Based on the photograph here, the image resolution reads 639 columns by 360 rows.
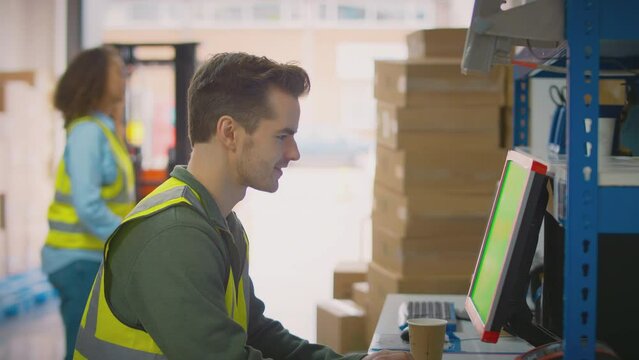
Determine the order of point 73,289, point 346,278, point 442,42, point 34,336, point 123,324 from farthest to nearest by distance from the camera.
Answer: point 34,336
point 346,278
point 442,42
point 73,289
point 123,324

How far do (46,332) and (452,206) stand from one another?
2.83 m

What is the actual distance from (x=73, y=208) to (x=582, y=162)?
2.46 meters

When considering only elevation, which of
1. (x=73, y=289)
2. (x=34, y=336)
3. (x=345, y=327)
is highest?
(x=73, y=289)

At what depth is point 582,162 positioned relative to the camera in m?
1.52

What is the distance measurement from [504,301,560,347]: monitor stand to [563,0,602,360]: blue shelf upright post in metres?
0.34

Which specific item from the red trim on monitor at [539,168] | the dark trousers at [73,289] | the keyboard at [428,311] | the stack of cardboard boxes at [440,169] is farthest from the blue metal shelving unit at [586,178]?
the dark trousers at [73,289]

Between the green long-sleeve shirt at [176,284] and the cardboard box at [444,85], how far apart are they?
6.74 feet

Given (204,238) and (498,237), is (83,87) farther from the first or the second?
(204,238)

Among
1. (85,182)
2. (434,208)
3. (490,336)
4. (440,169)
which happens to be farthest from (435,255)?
(490,336)

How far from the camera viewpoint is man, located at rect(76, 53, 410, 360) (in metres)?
1.56

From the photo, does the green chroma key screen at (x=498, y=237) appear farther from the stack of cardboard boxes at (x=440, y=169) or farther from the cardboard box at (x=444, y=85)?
the cardboard box at (x=444, y=85)

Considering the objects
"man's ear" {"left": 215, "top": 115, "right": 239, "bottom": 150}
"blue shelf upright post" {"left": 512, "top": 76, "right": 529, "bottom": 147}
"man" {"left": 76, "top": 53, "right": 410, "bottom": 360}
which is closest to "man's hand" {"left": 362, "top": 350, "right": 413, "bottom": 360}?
"man" {"left": 76, "top": 53, "right": 410, "bottom": 360}

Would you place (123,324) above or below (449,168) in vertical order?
below

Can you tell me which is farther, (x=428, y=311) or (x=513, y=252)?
(x=428, y=311)
